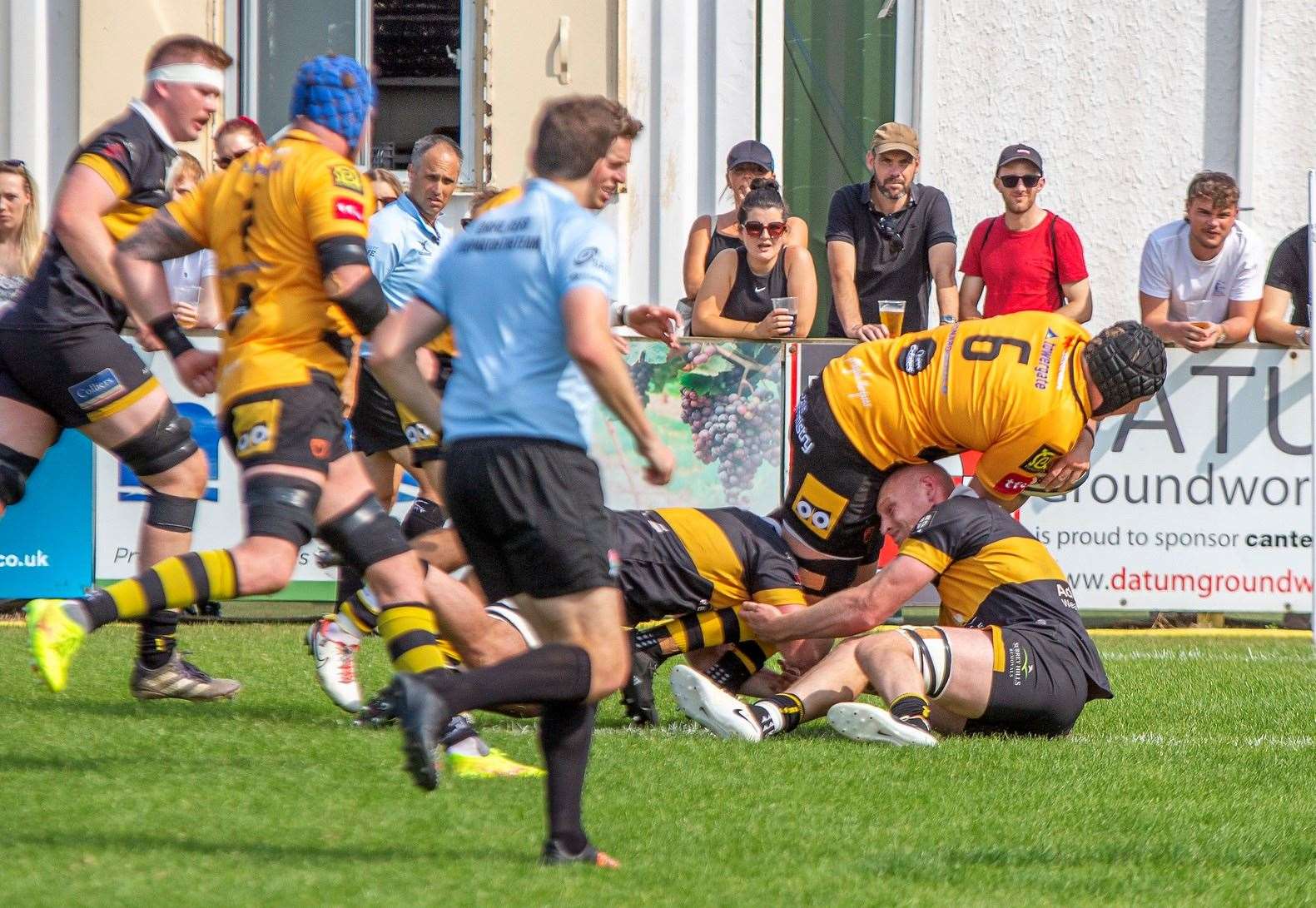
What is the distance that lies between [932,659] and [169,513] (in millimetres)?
2650

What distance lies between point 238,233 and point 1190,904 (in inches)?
125

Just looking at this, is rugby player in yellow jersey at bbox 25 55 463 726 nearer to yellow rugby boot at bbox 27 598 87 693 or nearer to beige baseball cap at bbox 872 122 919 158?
yellow rugby boot at bbox 27 598 87 693

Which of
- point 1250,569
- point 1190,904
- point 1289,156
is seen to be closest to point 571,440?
point 1190,904

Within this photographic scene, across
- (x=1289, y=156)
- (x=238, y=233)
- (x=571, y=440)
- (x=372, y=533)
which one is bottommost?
(x=372, y=533)

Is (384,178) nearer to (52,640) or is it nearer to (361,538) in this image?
(361,538)

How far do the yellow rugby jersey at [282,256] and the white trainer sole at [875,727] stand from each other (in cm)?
193

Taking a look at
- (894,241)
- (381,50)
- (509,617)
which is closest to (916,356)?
(509,617)

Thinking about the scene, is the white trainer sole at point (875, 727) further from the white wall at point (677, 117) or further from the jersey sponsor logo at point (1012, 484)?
the white wall at point (677, 117)

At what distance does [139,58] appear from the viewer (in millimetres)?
12625

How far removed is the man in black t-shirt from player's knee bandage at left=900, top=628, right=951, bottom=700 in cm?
419

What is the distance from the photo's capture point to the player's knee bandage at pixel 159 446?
6.14 metres

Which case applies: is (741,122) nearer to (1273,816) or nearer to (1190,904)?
(1273,816)

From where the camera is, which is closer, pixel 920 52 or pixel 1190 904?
pixel 1190 904

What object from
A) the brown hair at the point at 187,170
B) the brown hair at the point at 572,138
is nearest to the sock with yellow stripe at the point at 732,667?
the brown hair at the point at 572,138
